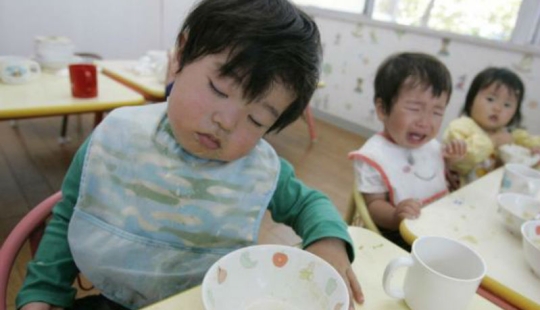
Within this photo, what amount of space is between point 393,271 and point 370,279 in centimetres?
9

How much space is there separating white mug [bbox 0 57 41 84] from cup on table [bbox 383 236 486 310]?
151cm

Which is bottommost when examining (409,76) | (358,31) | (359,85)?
(359,85)

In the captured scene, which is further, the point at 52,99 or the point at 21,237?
the point at 52,99

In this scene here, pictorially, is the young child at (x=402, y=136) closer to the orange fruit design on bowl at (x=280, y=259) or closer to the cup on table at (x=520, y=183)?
the cup on table at (x=520, y=183)

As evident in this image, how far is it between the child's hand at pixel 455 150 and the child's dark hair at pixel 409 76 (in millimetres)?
200

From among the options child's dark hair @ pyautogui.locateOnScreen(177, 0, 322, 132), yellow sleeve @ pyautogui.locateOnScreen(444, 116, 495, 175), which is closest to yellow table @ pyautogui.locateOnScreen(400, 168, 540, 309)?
yellow sleeve @ pyautogui.locateOnScreen(444, 116, 495, 175)

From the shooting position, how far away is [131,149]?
2.48 ft

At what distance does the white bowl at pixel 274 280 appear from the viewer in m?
0.53

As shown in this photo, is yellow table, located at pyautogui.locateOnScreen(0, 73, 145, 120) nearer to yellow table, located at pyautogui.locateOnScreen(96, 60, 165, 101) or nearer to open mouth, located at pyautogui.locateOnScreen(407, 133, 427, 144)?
yellow table, located at pyautogui.locateOnScreen(96, 60, 165, 101)

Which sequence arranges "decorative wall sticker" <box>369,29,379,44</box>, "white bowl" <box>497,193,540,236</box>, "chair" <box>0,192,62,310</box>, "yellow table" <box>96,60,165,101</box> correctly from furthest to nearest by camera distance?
"decorative wall sticker" <box>369,29,379,44</box>, "yellow table" <box>96,60,165,101</box>, "white bowl" <box>497,193,540,236</box>, "chair" <box>0,192,62,310</box>

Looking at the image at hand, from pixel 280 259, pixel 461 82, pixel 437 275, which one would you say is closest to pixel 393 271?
pixel 437 275

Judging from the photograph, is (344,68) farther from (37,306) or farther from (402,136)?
(37,306)

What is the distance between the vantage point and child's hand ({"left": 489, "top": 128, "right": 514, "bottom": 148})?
1.53 metres

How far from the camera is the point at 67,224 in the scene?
0.76m
